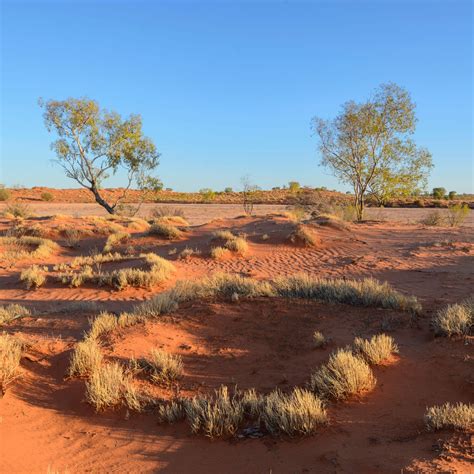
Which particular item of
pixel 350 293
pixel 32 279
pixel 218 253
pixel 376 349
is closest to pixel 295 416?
pixel 376 349

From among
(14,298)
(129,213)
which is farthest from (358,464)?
(129,213)

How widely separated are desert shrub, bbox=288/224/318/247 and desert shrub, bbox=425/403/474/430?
43.2 feet

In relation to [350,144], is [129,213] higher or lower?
lower

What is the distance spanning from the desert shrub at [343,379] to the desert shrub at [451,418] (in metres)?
0.84

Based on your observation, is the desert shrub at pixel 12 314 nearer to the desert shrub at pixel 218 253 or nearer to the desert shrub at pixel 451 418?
the desert shrub at pixel 451 418

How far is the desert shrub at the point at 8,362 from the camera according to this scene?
524 centimetres

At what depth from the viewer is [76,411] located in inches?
196

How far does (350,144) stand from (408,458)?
896 inches

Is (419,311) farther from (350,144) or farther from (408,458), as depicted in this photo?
(350,144)

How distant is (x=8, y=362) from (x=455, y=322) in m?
5.88

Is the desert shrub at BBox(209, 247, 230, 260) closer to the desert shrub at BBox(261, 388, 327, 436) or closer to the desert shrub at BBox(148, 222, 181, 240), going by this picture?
the desert shrub at BBox(148, 222, 181, 240)

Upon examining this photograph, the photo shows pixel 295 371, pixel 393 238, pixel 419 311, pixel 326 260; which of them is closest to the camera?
pixel 295 371

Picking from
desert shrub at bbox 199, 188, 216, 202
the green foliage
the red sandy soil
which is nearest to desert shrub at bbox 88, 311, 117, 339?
the red sandy soil

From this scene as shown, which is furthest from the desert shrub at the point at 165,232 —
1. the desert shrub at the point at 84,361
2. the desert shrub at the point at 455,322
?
the desert shrub at the point at 455,322
